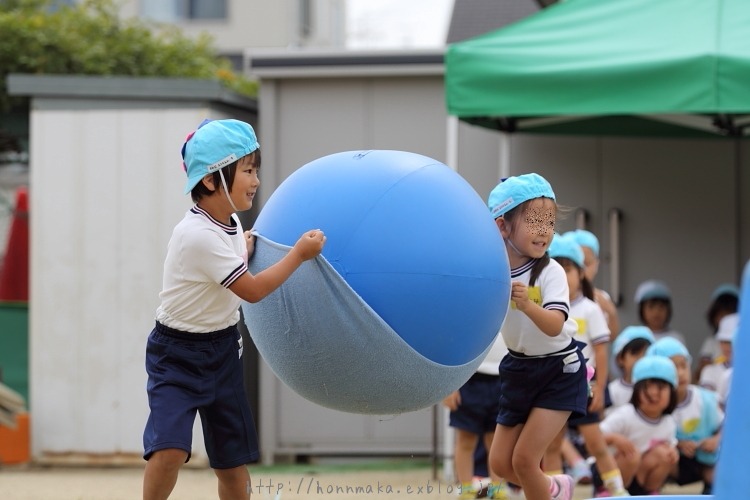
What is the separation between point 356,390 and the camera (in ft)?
15.3

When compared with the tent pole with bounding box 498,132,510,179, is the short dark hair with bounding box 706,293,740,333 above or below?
below

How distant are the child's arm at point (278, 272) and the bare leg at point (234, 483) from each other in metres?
0.86

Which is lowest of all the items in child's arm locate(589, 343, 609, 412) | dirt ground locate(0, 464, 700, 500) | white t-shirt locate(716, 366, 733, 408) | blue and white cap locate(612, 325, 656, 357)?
dirt ground locate(0, 464, 700, 500)

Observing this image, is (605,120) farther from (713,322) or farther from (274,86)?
(274,86)

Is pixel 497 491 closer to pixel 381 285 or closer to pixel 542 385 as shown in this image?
pixel 542 385

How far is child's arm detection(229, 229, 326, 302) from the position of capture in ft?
14.6

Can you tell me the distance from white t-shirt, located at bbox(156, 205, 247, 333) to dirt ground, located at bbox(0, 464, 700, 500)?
2955 millimetres

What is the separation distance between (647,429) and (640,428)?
0.04 m

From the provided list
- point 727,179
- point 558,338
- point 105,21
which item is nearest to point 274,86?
point 727,179

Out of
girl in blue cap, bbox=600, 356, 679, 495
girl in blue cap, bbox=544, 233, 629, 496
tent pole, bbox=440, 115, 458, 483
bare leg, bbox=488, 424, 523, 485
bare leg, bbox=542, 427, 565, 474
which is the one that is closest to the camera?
bare leg, bbox=488, 424, 523, 485

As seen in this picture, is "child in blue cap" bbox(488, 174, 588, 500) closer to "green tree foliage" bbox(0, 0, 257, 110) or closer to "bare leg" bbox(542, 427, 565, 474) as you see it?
"bare leg" bbox(542, 427, 565, 474)

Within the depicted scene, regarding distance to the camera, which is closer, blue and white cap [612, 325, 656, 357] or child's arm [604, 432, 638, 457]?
child's arm [604, 432, 638, 457]

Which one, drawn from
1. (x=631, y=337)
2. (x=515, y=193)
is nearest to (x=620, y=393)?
(x=631, y=337)

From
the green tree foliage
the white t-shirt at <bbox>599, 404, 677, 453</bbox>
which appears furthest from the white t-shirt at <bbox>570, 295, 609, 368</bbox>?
the green tree foliage
